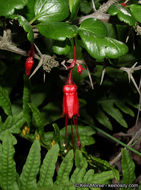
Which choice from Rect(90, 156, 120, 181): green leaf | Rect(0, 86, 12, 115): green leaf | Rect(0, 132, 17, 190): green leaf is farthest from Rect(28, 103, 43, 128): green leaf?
Rect(90, 156, 120, 181): green leaf

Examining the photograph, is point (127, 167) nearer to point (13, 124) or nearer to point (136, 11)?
point (13, 124)

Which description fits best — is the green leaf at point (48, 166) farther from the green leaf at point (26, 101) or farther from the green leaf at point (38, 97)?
the green leaf at point (38, 97)

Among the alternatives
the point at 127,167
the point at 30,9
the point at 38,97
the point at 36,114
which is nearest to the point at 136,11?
the point at 30,9

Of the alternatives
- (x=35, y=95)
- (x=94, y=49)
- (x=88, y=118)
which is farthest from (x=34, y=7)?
(x=88, y=118)

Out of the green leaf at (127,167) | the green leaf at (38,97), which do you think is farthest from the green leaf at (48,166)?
the green leaf at (38,97)

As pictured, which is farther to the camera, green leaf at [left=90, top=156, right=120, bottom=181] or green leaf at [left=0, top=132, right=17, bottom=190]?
green leaf at [left=90, top=156, right=120, bottom=181]

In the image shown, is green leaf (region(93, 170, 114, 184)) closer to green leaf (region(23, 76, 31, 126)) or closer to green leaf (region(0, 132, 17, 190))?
green leaf (region(0, 132, 17, 190))
